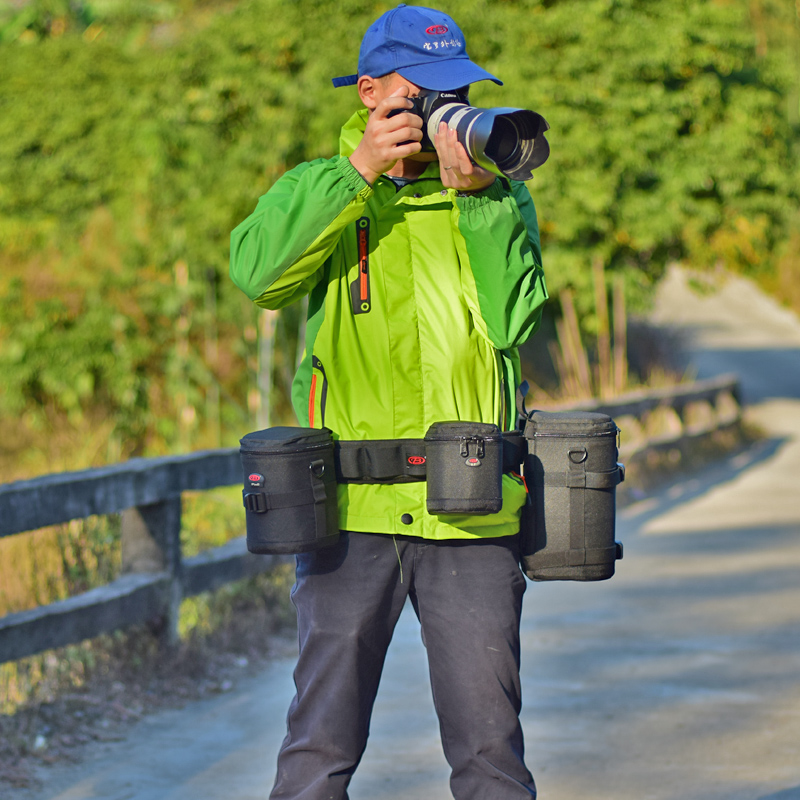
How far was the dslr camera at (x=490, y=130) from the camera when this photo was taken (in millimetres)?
2433

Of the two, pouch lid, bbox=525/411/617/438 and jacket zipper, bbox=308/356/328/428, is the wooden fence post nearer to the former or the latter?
jacket zipper, bbox=308/356/328/428

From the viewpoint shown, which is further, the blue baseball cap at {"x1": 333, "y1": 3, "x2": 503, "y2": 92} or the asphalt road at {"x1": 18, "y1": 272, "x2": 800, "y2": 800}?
the asphalt road at {"x1": 18, "y1": 272, "x2": 800, "y2": 800}

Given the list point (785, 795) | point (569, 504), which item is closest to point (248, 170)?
point (785, 795)

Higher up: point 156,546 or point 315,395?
point 315,395

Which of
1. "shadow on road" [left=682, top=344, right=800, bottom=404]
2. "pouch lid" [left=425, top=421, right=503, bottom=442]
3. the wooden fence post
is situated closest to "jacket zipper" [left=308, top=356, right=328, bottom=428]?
"pouch lid" [left=425, top=421, right=503, bottom=442]

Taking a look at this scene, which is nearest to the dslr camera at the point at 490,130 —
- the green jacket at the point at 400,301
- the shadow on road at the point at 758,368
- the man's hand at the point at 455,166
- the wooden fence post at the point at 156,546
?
the man's hand at the point at 455,166

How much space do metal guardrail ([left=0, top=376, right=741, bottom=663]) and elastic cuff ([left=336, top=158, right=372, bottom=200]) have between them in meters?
2.10

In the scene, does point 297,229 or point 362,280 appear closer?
point 297,229

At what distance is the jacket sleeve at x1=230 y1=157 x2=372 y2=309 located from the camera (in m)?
2.61

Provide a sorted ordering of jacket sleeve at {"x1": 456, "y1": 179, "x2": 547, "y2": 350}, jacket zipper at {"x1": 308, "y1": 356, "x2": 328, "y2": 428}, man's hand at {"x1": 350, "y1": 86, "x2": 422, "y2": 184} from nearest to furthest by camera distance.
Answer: man's hand at {"x1": 350, "y1": 86, "x2": 422, "y2": 184}, jacket sleeve at {"x1": 456, "y1": 179, "x2": 547, "y2": 350}, jacket zipper at {"x1": 308, "y1": 356, "x2": 328, "y2": 428}

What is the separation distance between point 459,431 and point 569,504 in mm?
352

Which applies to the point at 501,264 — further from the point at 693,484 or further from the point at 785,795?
the point at 693,484

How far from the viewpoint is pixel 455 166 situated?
8.32ft

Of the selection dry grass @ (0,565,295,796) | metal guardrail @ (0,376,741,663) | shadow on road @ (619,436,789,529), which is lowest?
shadow on road @ (619,436,789,529)
